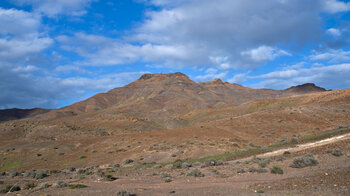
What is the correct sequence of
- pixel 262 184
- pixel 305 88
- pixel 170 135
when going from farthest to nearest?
1. pixel 305 88
2. pixel 170 135
3. pixel 262 184

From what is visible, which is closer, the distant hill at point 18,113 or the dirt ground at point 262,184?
the dirt ground at point 262,184

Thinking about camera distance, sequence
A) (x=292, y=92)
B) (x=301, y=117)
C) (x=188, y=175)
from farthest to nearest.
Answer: (x=292, y=92) → (x=301, y=117) → (x=188, y=175)

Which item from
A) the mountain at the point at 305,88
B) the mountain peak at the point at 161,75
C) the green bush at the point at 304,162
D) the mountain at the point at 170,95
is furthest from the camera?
the mountain peak at the point at 161,75

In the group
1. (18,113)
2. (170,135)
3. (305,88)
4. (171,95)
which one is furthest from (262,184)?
(305,88)

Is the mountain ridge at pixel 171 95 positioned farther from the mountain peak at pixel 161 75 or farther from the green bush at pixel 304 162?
the green bush at pixel 304 162

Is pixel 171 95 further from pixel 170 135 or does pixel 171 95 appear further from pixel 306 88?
pixel 170 135

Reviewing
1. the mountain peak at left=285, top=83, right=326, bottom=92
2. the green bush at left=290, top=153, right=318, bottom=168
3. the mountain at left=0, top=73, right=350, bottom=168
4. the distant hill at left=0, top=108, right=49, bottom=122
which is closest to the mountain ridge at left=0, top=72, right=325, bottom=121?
the mountain peak at left=285, top=83, right=326, bottom=92

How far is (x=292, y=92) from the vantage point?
565 ft

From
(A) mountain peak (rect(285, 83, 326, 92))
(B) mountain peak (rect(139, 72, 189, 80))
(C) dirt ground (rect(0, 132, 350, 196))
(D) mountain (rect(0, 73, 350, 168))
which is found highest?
(B) mountain peak (rect(139, 72, 189, 80))

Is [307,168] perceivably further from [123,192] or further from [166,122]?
[166,122]

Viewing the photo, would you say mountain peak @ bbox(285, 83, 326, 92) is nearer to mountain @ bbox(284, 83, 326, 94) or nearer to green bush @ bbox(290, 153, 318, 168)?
mountain @ bbox(284, 83, 326, 94)

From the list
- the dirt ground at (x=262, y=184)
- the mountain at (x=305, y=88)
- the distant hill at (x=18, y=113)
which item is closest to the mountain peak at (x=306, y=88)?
the mountain at (x=305, y=88)

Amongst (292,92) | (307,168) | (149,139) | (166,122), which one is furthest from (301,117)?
(292,92)

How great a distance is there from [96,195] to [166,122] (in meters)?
67.6
